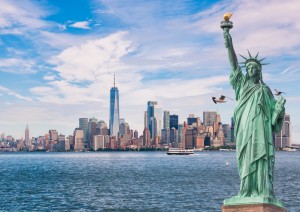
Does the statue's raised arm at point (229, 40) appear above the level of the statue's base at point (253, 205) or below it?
above

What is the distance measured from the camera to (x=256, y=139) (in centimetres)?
1230

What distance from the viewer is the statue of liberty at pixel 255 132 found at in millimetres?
12234

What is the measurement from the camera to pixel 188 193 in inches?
2094

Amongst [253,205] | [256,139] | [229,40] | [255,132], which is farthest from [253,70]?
[253,205]

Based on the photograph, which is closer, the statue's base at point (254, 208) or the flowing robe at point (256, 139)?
the statue's base at point (254, 208)

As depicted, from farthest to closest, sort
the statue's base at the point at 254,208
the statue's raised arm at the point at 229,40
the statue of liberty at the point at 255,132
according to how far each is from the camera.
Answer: the statue's raised arm at the point at 229,40 < the statue of liberty at the point at 255,132 < the statue's base at the point at 254,208

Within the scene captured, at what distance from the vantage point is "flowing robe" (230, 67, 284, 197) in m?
12.3

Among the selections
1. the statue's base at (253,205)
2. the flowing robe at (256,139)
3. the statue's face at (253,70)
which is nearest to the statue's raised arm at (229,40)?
the statue's face at (253,70)

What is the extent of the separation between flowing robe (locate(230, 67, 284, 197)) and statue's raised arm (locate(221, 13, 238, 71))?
0.62m

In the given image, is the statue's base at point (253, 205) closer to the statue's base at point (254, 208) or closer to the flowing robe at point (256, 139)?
the statue's base at point (254, 208)

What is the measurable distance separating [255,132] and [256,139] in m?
0.15

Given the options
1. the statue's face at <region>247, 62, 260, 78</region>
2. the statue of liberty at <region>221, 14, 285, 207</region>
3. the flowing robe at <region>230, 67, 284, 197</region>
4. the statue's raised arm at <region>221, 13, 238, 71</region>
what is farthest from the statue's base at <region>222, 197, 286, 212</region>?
the statue's raised arm at <region>221, 13, 238, 71</region>

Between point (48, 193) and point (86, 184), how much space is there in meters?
10.7

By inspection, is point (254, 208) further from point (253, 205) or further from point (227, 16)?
point (227, 16)
